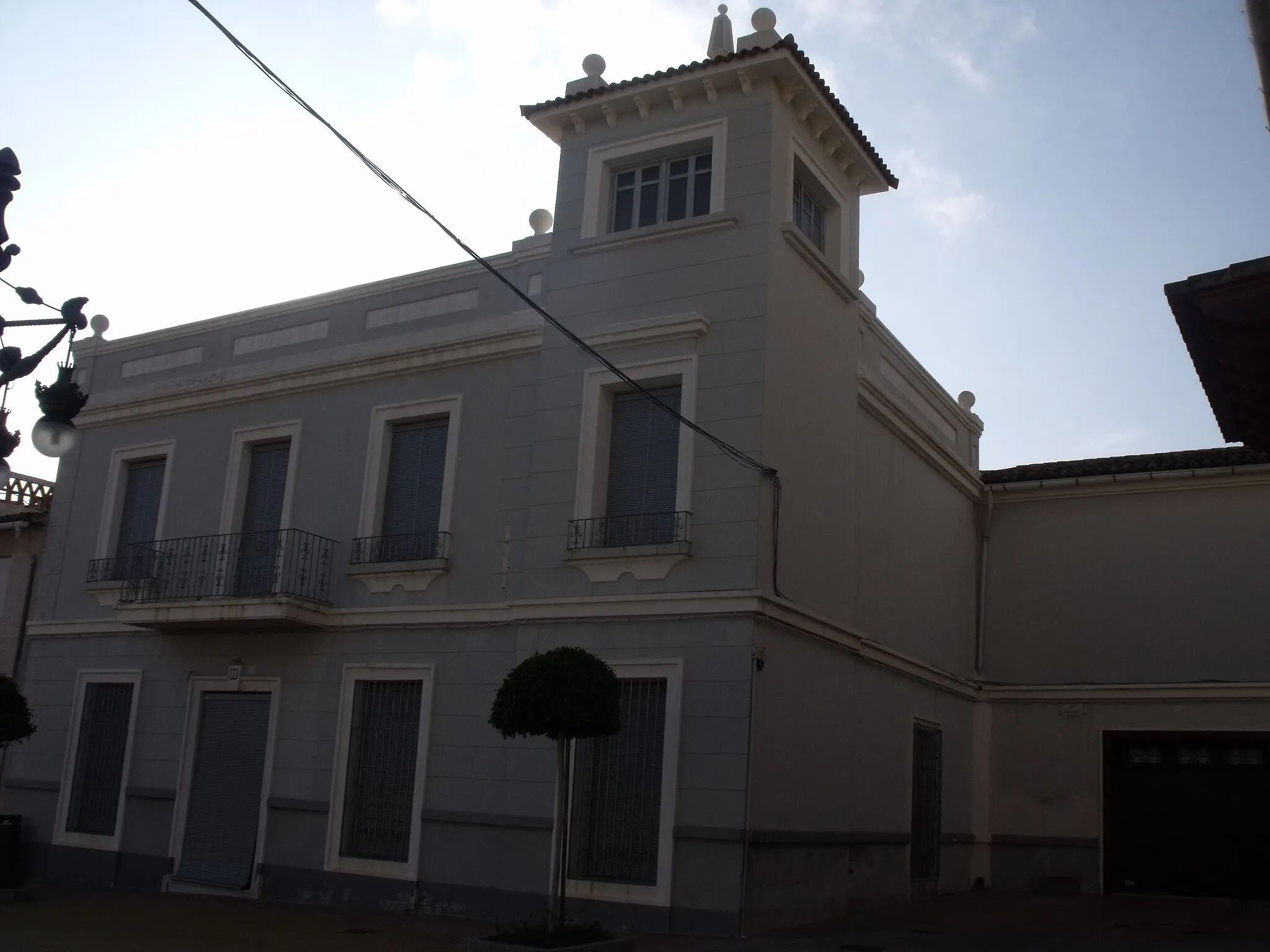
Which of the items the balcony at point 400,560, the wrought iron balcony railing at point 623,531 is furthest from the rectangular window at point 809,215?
the balcony at point 400,560

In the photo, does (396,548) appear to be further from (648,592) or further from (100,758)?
(100,758)

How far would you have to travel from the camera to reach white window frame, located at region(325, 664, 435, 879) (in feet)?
48.6

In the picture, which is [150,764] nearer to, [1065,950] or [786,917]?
[786,917]

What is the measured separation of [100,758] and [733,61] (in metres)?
12.6

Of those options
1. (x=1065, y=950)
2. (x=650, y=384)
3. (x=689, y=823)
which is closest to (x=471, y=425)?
(x=650, y=384)

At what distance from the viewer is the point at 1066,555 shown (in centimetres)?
2028

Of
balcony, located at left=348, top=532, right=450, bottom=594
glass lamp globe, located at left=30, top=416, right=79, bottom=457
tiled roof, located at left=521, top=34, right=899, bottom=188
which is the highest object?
tiled roof, located at left=521, top=34, right=899, bottom=188

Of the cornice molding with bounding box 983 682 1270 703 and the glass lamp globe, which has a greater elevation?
the glass lamp globe

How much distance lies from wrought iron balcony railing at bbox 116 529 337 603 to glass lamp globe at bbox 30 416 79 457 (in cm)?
780

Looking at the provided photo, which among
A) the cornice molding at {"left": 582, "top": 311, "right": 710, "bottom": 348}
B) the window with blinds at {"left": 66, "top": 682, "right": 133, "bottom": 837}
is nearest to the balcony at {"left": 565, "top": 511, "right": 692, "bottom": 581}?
the cornice molding at {"left": 582, "top": 311, "right": 710, "bottom": 348}

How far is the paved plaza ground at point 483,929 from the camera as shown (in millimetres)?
12242

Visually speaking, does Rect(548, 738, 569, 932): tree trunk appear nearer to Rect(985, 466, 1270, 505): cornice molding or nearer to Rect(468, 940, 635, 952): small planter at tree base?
Rect(468, 940, 635, 952): small planter at tree base

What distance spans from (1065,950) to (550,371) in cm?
830

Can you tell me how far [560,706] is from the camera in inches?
448
